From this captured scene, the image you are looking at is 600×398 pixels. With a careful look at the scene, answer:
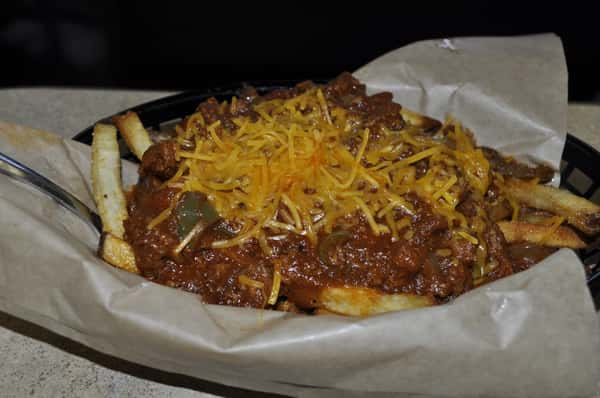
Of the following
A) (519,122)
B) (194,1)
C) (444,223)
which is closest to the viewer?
(444,223)

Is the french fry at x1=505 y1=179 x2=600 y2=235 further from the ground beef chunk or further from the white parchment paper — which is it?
the ground beef chunk

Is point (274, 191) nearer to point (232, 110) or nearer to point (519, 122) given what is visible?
point (232, 110)

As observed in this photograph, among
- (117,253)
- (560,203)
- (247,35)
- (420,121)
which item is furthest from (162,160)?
(247,35)

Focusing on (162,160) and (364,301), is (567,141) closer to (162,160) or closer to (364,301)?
(364,301)

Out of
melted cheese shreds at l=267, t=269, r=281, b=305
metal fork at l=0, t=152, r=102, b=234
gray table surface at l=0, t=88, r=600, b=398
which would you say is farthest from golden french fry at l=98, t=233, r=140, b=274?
melted cheese shreds at l=267, t=269, r=281, b=305

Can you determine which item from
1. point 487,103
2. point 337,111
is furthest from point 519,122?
point 337,111

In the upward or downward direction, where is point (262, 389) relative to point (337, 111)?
downward
